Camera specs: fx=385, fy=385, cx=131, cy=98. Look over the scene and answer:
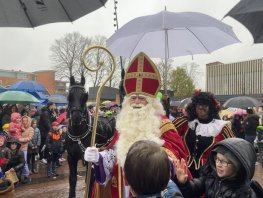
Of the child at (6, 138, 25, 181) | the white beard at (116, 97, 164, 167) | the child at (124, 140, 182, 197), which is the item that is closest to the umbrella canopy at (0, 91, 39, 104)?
the child at (6, 138, 25, 181)

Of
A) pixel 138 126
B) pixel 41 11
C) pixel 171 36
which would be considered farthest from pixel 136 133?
pixel 171 36

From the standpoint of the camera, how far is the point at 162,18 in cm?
509

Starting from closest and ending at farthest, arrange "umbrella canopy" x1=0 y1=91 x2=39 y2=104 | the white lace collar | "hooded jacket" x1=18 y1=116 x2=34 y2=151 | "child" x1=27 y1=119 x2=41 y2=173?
the white lace collar → "hooded jacket" x1=18 y1=116 x2=34 y2=151 → "child" x1=27 y1=119 x2=41 y2=173 → "umbrella canopy" x1=0 y1=91 x2=39 y2=104

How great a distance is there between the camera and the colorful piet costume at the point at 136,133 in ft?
11.6

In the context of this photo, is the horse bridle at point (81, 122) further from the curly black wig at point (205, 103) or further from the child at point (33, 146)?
the child at point (33, 146)

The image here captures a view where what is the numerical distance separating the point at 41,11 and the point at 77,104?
2835 mm

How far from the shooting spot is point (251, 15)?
4.05 m

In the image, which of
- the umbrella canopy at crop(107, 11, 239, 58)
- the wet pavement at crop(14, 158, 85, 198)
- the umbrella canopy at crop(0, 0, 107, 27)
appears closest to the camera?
the umbrella canopy at crop(0, 0, 107, 27)

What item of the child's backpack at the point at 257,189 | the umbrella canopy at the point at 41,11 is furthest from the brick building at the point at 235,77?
the child's backpack at the point at 257,189

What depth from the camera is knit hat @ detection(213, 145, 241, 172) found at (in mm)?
2627

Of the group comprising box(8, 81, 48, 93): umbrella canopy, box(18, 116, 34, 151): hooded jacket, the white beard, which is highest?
box(8, 81, 48, 93): umbrella canopy

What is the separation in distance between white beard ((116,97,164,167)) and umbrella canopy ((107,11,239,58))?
157 cm

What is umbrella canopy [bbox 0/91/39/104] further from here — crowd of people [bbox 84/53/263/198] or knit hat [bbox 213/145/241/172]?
knit hat [bbox 213/145/241/172]

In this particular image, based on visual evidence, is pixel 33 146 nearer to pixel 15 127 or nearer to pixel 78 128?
pixel 15 127
